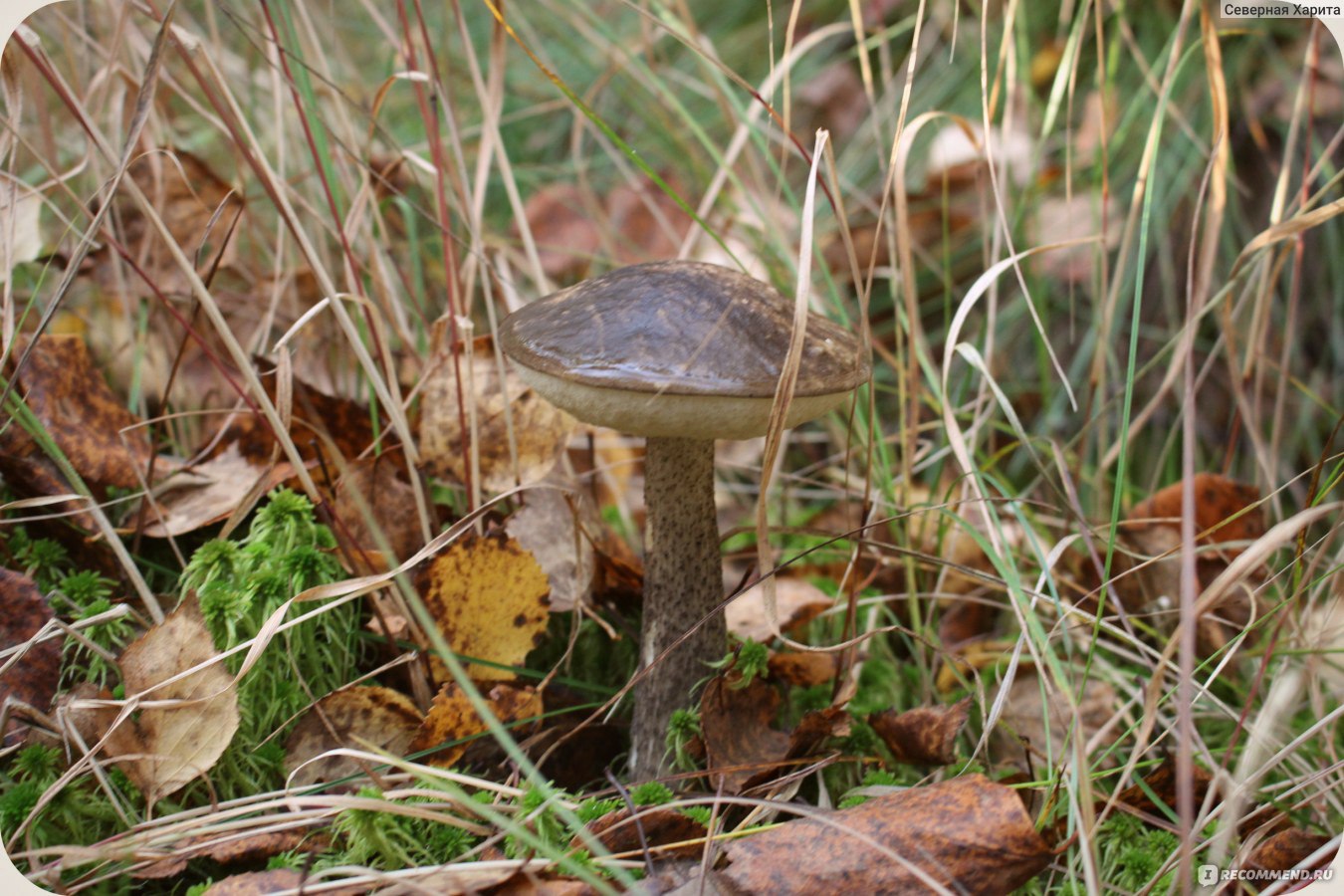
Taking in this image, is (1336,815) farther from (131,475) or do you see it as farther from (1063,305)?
(131,475)

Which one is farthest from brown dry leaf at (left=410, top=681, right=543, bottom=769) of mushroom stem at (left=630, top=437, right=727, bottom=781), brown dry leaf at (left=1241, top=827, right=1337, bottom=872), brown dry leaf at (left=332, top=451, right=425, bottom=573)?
brown dry leaf at (left=1241, top=827, right=1337, bottom=872)

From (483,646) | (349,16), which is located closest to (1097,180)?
(483,646)

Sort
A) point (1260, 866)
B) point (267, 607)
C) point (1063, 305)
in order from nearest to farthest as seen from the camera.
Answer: point (1260, 866) < point (267, 607) < point (1063, 305)

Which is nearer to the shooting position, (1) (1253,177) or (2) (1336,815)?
(2) (1336,815)

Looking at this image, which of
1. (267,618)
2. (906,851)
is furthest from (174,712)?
(906,851)

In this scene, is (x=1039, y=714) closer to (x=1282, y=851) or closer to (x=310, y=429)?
(x=1282, y=851)

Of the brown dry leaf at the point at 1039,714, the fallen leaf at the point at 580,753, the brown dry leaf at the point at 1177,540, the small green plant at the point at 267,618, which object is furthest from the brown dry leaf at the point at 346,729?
the brown dry leaf at the point at 1177,540

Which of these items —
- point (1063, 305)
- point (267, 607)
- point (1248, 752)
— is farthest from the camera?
point (1063, 305)
